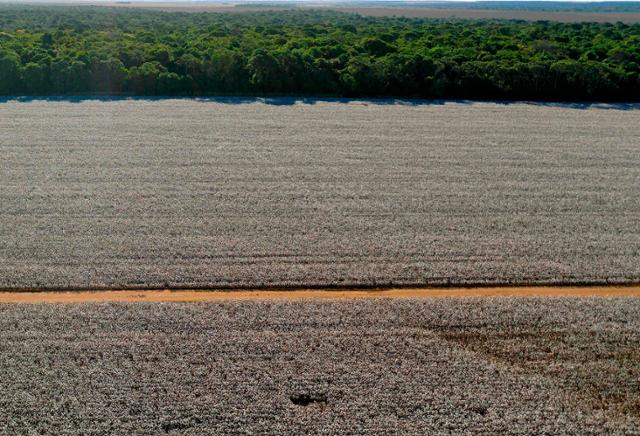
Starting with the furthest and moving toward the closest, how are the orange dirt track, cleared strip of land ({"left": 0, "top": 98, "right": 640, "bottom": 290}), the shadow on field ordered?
the shadow on field → cleared strip of land ({"left": 0, "top": 98, "right": 640, "bottom": 290}) → the orange dirt track

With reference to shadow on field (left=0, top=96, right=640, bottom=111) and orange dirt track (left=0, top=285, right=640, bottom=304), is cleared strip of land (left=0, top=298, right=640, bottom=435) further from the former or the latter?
shadow on field (left=0, top=96, right=640, bottom=111)

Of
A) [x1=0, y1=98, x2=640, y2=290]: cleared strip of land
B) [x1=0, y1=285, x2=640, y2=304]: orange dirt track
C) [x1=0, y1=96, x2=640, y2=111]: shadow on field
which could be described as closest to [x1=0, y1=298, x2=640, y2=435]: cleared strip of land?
[x1=0, y1=285, x2=640, y2=304]: orange dirt track

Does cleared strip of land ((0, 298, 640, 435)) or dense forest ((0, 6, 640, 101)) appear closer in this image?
cleared strip of land ((0, 298, 640, 435))

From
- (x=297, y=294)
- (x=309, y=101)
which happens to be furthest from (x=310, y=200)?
(x=309, y=101)

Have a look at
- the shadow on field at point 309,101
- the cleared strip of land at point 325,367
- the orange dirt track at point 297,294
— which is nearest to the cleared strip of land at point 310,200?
the orange dirt track at point 297,294

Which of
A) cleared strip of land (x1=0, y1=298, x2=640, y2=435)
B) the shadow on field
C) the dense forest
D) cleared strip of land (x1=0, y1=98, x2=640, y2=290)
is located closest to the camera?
cleared strip of land (x1=0, y1=298, x2=640, y2=435)

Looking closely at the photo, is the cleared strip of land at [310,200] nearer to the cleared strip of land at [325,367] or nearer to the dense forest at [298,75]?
the cleared strip of land at [325,367]

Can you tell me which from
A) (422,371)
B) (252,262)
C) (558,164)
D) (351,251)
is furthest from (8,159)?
(558,164)
